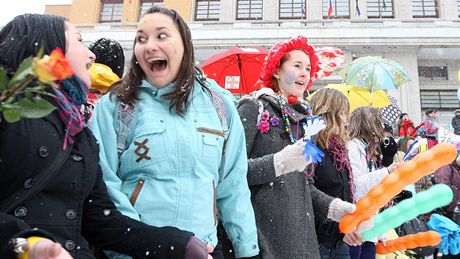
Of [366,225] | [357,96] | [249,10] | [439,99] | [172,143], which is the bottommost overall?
[366,225]

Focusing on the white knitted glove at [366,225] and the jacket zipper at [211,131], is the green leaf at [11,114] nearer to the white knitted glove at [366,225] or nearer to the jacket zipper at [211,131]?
the jacket zipper at [211,131]

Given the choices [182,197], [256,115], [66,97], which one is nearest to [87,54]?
[66,97]

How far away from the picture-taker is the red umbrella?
7.30m

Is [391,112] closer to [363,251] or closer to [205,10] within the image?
[363,251]

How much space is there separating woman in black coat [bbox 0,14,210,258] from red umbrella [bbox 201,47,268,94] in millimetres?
5629

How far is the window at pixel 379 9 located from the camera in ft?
81.8

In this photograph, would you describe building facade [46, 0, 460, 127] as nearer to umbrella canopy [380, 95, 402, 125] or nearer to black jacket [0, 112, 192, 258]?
umbrella canopy [380, 95, 402, 125]

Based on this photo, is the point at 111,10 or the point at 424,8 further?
the point at 111,10

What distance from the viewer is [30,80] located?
0.88m

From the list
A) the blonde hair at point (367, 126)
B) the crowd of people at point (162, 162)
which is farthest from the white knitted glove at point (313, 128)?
the blonde hair at point (367, 126)

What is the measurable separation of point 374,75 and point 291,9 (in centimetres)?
1846

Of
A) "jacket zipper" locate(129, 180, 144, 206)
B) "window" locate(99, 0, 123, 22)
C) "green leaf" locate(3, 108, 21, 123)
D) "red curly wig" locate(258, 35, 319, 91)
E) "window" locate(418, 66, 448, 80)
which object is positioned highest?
"window" locate(99, 0, 123, 22)

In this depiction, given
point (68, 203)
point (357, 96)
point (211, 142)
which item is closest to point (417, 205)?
point (211, 142)

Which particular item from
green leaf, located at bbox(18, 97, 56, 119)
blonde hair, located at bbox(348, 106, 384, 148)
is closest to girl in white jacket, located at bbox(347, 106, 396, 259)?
blonde hair, located at bbox(348, 106, 384, 148)
